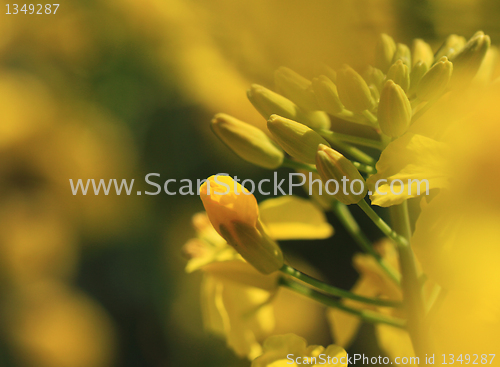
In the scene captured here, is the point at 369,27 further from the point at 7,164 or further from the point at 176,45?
the point at 7,164

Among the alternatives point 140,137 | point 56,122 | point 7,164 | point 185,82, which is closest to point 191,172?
point 140,137

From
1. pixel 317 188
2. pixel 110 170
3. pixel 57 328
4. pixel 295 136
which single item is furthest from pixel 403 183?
pixel 57 328

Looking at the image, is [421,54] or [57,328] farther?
[57,328]

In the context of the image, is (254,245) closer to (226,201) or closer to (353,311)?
(226,201)

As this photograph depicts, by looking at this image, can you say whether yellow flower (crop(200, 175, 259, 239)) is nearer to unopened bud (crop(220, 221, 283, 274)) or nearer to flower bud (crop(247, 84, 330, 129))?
unopened bud (crop(220, 221, 283, 274))

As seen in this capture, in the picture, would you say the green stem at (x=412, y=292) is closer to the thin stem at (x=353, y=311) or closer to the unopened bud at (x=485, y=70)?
the thin stem at (x=353, y=311)

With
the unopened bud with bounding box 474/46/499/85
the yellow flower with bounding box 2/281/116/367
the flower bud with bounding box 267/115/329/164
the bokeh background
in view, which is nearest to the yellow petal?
the flower bud with bounding box 267/115/329/164

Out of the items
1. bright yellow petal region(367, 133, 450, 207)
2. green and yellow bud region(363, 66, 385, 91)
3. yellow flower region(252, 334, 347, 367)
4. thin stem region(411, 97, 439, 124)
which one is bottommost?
yellow flower region(252, 334, 347, 367)
